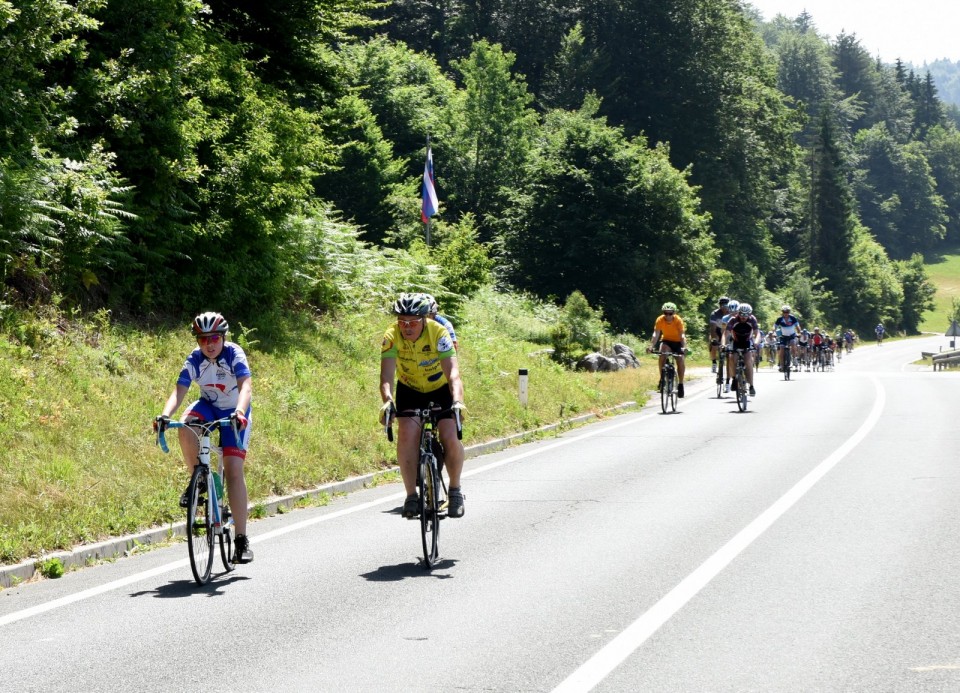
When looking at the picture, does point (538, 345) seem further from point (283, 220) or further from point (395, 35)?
point (395, 35)

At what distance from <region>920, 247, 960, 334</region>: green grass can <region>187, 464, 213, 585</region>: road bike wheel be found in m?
139

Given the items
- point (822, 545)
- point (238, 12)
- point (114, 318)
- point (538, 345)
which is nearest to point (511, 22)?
point (538, 345)

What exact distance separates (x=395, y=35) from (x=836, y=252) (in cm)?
5132

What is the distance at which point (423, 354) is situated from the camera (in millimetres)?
9172

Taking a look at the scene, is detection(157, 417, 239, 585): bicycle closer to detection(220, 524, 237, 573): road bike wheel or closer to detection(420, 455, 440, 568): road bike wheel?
detection(220, 524, 237, 573): road bike wheel

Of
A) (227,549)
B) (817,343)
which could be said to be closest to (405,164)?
(817,343)

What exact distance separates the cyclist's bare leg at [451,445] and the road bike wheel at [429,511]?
0.33 m

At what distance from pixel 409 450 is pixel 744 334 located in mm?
16486

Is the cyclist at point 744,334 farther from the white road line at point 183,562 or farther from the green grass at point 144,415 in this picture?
the white road line at point 183,562

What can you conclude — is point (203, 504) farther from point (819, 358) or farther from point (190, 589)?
point (819, 358)

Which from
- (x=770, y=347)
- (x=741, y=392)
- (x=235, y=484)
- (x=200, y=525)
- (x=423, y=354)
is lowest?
(x=770, y=347)

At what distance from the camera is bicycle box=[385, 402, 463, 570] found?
8703 millimetres

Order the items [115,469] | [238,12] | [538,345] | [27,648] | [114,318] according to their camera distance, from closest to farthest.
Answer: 1. [27,648]
2. [115,469]
3. [114,318]
4. [238,12]
5. [538,345]

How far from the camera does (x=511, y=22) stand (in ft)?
289
